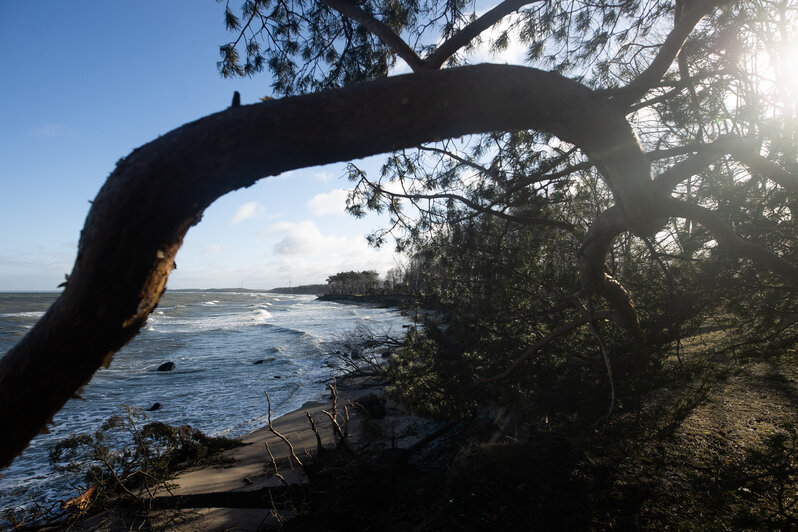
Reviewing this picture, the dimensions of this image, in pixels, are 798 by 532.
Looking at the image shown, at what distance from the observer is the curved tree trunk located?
1235 millimetres

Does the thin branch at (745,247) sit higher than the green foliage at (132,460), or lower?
higher

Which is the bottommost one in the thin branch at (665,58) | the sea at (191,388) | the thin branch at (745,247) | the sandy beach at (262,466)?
the sea at (191,388)

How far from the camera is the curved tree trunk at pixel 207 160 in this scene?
1235 mm

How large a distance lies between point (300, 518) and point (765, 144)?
6168 mm

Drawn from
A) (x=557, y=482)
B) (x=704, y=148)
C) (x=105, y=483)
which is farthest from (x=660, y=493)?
(x=105, y=483)

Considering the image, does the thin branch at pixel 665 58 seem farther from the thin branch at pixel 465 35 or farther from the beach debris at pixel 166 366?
the beach debris at pixel 166 366

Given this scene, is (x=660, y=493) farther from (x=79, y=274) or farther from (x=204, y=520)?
(x=204, y=520)

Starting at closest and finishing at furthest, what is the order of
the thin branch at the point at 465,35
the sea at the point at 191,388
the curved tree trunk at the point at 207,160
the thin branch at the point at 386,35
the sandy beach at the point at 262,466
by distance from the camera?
the curved tree trunk at the point at 207,160 → the thin branch at the point at 465,35 → the thin branch at the point at 386,35 → the sandy beach at the point at 262,466 → the sea at the point at 191,388

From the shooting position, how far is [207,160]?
4.57ft

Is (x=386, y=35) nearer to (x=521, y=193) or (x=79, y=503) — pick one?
(x=521, y=193)

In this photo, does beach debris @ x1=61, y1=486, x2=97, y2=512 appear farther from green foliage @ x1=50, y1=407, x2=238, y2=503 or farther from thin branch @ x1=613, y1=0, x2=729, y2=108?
thin branch @ x1=613, y1=0, x2=729, y2=108

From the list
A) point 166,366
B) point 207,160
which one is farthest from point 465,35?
point 166,366

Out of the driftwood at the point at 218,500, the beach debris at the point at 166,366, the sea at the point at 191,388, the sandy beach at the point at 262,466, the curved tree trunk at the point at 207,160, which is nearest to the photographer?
the curved tree trunk at the point at 207,160

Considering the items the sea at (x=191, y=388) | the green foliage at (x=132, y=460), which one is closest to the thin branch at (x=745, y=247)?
the sea at (x=191, y=388)
